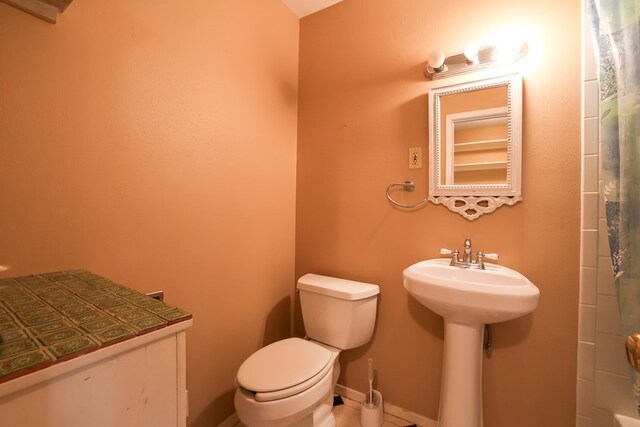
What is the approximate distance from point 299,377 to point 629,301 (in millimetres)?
1013

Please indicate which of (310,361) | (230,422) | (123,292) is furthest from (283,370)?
(123,292)

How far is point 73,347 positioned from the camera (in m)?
0.40

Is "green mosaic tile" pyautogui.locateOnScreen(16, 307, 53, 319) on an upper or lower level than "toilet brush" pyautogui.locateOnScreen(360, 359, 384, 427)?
upper

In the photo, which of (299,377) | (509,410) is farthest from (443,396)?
(299,377)

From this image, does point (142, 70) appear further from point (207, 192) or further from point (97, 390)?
point (97, 390)

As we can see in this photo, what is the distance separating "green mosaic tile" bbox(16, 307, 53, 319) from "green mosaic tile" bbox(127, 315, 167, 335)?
193 mm

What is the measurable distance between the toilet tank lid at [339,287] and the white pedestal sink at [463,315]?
30 centimetres

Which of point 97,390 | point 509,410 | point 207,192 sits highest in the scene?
point 207,192

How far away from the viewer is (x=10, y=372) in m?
0.33

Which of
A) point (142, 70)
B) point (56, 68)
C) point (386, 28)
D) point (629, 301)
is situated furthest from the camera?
point (386, 28)

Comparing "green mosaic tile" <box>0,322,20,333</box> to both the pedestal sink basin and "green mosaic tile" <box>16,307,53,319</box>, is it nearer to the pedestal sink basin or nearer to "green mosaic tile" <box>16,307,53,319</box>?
"green mosaic tile" <box>16,307,53,319</box>

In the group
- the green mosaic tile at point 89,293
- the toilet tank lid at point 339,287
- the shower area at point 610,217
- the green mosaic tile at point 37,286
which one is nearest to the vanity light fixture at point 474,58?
the shower area at point 610,217

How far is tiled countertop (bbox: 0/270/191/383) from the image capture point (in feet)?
1.23

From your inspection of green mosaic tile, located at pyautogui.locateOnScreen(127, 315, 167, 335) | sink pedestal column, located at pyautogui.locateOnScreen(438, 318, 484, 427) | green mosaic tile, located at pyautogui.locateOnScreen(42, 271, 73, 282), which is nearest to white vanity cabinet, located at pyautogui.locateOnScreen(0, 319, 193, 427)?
green mosaic tile, located at pyautogui.locateOnScreen(127, 315, 167, 335)
